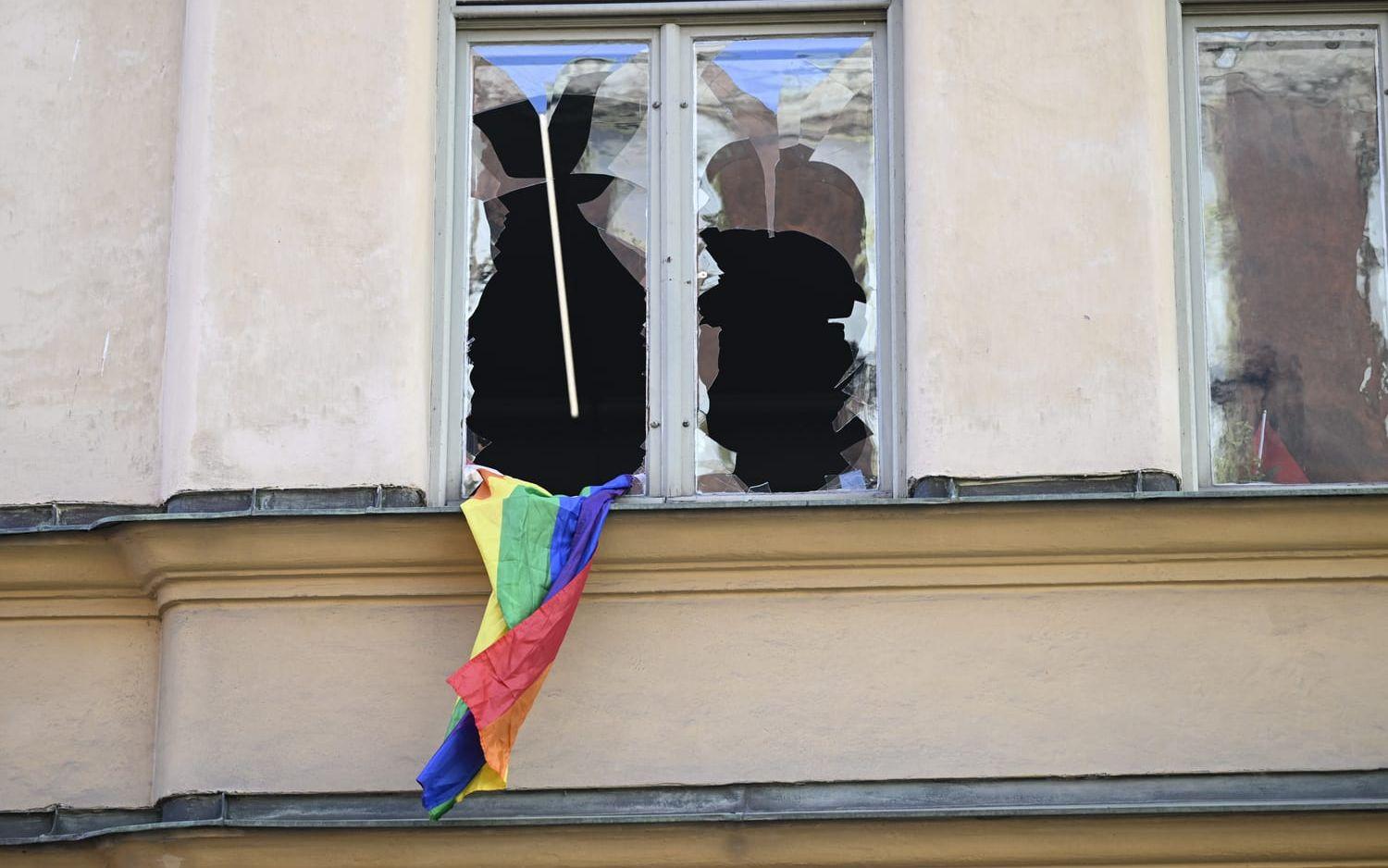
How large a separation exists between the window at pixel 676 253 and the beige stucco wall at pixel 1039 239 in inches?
10.5

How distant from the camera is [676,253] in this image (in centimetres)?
805

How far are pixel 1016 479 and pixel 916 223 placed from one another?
87cm

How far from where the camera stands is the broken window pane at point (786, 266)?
26.0ft

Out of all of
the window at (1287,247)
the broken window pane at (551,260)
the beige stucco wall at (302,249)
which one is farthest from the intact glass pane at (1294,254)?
the beige stucco wall at (302,249)

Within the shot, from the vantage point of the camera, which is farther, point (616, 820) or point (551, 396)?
point (551, 396)

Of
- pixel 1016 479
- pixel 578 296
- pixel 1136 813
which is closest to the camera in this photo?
pixel 1136 813

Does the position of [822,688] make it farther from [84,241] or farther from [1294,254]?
[84,241]

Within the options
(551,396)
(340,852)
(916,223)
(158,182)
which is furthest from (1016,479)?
(158,182)

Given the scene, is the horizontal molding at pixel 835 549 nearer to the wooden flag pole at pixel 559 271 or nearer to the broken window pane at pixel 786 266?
the broken window pane at pixel 786 266

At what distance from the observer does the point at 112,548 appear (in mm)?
7609

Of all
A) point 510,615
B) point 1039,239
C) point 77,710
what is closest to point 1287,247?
point 1039,239

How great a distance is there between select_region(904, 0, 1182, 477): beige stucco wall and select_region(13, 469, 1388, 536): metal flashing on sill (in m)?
0.05

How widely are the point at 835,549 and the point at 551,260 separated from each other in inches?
56.9

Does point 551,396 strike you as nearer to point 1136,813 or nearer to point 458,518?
point 458,518
